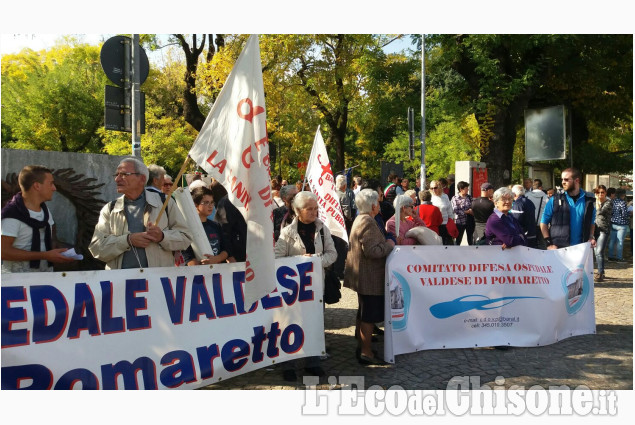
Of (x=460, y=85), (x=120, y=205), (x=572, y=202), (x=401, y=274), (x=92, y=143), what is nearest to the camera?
(x=120, y=205)

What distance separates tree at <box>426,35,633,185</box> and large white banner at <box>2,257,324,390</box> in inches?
480

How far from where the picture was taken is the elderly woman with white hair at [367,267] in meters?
5.25

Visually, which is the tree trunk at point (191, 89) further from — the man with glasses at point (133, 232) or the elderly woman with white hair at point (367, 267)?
the man with glasses at point (133, 232)

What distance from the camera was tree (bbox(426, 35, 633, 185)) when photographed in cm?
1549

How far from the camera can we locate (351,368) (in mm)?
5215

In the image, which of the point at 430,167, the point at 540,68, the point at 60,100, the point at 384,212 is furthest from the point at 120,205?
the point at 430,167

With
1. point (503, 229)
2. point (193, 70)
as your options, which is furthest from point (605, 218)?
point (193, 70)

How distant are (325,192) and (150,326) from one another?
3.96m

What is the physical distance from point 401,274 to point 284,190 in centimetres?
209

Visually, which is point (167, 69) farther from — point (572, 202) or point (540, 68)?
point (572, 202)

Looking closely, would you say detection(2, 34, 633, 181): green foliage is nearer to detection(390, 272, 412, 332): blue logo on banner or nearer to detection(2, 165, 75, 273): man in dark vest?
detection(390, 272, 412, 332): blue logo on banner

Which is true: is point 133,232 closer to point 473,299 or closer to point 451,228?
point 473,299

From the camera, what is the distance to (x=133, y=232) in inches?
169

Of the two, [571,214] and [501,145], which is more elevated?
[501,145]
